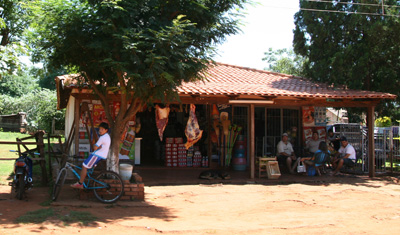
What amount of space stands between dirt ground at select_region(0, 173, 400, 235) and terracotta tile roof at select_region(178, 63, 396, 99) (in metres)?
2.57

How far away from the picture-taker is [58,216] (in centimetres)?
593

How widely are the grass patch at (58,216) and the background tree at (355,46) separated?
35.0 ft

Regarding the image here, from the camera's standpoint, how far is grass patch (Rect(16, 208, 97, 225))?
5.66 metres

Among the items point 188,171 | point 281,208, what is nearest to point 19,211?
point 281,208

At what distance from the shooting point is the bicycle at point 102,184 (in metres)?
7.07

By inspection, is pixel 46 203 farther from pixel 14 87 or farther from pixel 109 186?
pixel 14 87

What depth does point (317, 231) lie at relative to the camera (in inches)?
227

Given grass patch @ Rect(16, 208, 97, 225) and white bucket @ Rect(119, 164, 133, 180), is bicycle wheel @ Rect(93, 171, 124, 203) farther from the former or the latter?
grass patch @ Rect(16, 208, 97, 225)

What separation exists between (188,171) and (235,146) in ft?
6.21

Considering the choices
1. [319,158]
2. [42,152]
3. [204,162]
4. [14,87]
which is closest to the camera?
[42,152]

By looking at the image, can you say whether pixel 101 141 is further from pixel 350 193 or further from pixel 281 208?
pixel 350 193

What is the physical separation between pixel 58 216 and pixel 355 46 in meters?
12.2

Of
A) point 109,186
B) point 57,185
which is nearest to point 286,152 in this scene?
point 109,186

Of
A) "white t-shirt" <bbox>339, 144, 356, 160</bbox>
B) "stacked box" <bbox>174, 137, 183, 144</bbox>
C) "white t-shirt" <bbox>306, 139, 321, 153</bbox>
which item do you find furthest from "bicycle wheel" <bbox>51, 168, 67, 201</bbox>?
"white t-shirt" <bbox>339, 144, 356, 160</bbox>
